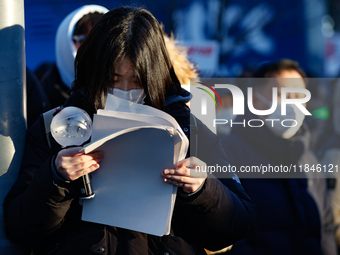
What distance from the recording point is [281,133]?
216cm

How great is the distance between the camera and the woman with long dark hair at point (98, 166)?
45.0 inches

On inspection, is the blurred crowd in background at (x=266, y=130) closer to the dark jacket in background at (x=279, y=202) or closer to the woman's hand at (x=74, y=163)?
the dark jacket in background at (x=279, y=202)

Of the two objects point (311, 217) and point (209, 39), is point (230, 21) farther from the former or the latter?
point (311, 217)

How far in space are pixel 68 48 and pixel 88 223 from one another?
1282 millimetres

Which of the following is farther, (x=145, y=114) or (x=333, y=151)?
(x=333, y=151)

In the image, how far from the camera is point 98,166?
113 cm

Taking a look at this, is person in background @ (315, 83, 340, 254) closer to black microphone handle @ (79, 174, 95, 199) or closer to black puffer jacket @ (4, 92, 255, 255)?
black puffer jacket @ (4, 92, 255, 255)

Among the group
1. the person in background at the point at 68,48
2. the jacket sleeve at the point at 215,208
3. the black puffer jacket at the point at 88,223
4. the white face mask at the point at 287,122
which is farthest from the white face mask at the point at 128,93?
the white face mask at the point at 287,122

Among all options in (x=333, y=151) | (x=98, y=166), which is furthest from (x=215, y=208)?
(x=333, y=151)

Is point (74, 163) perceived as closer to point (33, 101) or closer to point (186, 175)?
point (186, 175)

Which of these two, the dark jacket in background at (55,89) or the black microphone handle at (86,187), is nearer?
the black microphone handle at (86,187)

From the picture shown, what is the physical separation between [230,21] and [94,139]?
7.87 metres

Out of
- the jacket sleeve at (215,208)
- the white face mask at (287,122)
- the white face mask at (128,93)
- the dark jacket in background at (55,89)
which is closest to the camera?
the jacket sleeve at (215,208)

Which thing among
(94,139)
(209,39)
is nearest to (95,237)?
(94,139)
